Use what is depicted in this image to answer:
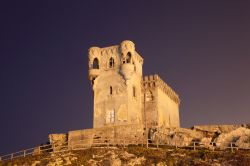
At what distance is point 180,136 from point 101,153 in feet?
37.8

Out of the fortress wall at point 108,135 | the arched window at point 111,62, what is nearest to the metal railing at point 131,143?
the fortress wall at point 108,135

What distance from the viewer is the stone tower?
6619 centimetres

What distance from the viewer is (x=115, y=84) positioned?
67.5 meters

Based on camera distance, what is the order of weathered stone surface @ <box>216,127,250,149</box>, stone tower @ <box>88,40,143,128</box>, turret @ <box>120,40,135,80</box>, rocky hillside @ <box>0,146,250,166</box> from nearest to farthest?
rocky hillside @ <box>0,146,250,166</box>
weathered stone surface @ <box>216,127,250,149</box>
stone tower @ <box>88,40,143,128</box>
turret @ <box>120,40,135,80</box>

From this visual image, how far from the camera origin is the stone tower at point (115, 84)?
2606 inches

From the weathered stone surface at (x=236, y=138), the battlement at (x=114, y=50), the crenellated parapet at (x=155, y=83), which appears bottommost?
the weathered stone surface at (x=236, y=138)

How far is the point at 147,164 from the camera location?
4919cm

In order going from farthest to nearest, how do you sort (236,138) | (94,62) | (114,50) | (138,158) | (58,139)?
(94,62) → (114,50) → (58,139) → (236,138) → (138,158)

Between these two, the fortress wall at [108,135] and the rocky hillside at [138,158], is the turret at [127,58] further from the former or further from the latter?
the rocky hillside at [138,158]

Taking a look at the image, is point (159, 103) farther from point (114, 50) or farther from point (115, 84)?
point (114, 50)

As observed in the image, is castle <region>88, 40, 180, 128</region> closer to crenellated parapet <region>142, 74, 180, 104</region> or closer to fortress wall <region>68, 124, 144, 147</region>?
crenellated parapet <region>142, 74, 180, 104</region>

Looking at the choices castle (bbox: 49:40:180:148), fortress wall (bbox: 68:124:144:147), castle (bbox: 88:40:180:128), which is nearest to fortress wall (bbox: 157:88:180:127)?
castle (bbox: 88:40:180:128)

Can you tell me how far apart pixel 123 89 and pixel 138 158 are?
59.7 feet

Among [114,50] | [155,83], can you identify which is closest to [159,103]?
[155,83]
